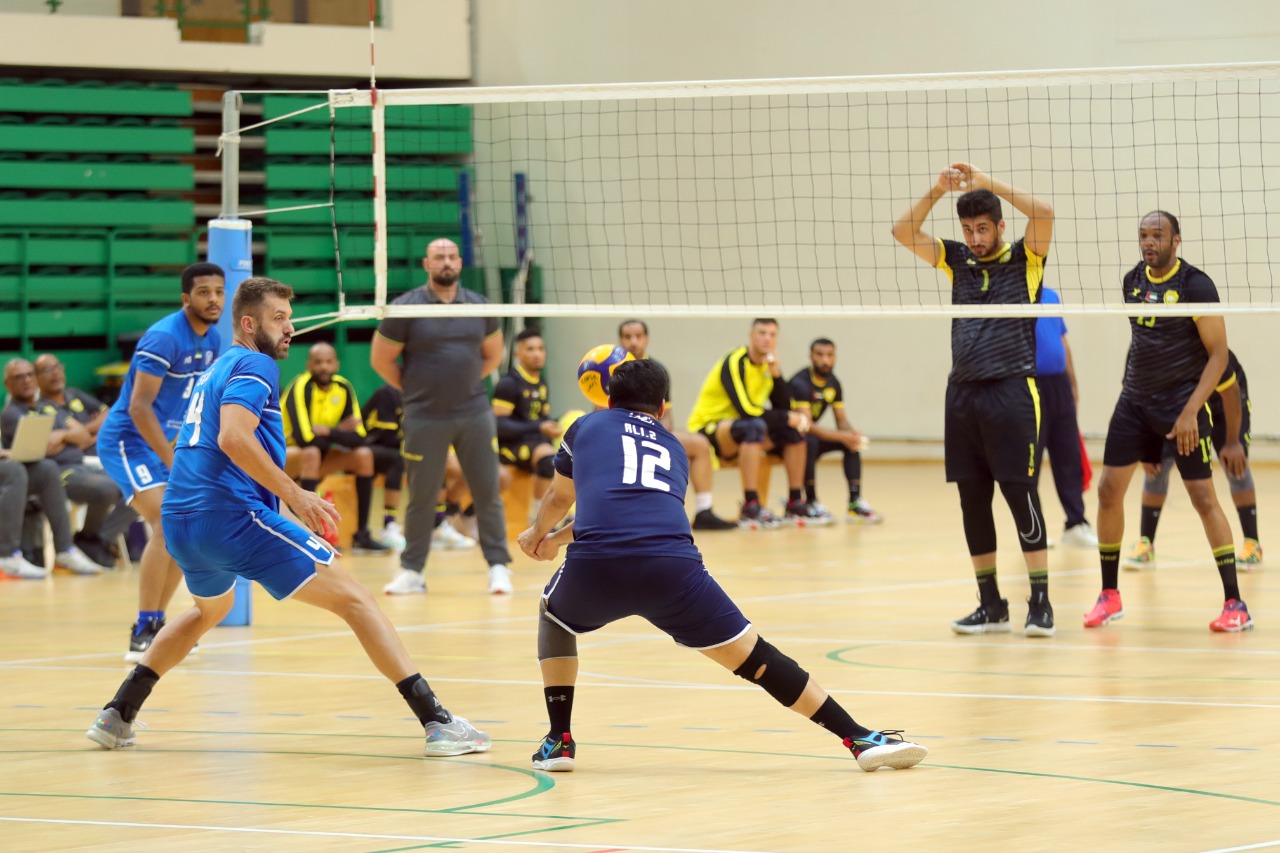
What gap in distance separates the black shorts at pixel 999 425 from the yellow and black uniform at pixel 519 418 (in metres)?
5.96

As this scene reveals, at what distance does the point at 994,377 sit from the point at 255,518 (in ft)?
11.2

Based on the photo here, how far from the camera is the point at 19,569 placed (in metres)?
11.3

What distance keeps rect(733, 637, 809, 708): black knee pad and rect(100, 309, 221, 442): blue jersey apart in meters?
3.30

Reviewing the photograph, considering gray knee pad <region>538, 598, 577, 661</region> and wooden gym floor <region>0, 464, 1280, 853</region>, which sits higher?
gray knee pad <region>538, 598, 577, 661</region>

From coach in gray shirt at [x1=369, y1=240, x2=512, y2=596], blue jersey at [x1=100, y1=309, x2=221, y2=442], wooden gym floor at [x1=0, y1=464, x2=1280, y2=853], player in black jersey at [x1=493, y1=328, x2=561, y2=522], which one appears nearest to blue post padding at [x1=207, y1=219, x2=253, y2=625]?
blue jersey at [x1=100, y1=309, x2=221, y2=442]

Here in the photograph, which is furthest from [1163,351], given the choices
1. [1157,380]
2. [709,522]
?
[709,522]

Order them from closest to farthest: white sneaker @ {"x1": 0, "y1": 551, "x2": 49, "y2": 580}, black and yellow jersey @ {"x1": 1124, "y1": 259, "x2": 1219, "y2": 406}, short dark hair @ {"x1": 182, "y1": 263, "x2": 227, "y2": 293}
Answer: short dark hair @ {"x1": 182, "y1": 263, "x2": 227, "y2": 293} → black and yellow jersey @ {"x1": 1124, "y1": 259, "x2": 1219, "y2": 406} → white sneaker @ {"x1": 0, "y1": 551, "x2": 49, "y2": 580}

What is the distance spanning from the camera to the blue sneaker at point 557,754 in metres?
5.07

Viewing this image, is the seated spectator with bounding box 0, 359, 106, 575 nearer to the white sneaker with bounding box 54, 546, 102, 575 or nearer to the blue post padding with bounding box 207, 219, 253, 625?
the white sneaker with bounding box 54, 546, 102, 575

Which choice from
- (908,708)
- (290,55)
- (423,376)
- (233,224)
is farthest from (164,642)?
(290,55)

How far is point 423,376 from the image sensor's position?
988 centimetres

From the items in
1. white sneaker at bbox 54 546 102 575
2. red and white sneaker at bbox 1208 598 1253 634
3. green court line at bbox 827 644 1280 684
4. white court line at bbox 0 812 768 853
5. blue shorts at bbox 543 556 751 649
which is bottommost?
white court line at bbox 0 812 768 853

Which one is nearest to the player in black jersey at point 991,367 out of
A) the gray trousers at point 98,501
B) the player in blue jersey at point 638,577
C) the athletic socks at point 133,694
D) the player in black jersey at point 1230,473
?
the player in black jersey at point 1230,473

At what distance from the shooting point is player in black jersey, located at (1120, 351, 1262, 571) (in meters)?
8.90
